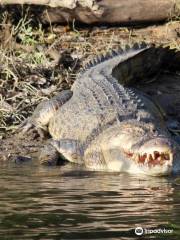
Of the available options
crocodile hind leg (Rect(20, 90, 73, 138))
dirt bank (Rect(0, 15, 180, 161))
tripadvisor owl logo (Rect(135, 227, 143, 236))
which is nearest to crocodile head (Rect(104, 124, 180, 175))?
dirt bank (Rect(0, 15, 180, 161))

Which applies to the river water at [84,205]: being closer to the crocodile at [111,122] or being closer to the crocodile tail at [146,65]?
the crocodile at [111,122]

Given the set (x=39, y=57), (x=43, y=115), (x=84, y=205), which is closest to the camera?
(x=84, y=205)

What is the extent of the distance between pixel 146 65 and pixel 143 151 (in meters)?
3.25

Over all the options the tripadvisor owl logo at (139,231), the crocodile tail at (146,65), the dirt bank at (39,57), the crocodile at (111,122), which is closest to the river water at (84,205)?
the tripadvisor owl logo at (139,231)

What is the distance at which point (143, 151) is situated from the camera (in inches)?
287

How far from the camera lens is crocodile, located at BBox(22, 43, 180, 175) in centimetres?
736

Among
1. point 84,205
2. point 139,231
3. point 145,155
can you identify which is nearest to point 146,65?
point 145,155

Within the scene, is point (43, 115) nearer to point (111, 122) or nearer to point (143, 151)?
point (111, 122)

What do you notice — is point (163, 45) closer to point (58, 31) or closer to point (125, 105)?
point (58, 31)

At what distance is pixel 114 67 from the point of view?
32.0 ft

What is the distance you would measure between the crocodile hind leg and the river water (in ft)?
4.40

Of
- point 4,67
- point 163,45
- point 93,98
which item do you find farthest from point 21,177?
point 163,45

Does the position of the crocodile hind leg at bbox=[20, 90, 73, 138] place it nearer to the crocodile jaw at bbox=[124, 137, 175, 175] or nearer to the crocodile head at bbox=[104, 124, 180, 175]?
the crocodile head at bbox=[104, 124, 180, 175]

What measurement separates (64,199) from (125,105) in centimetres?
239
